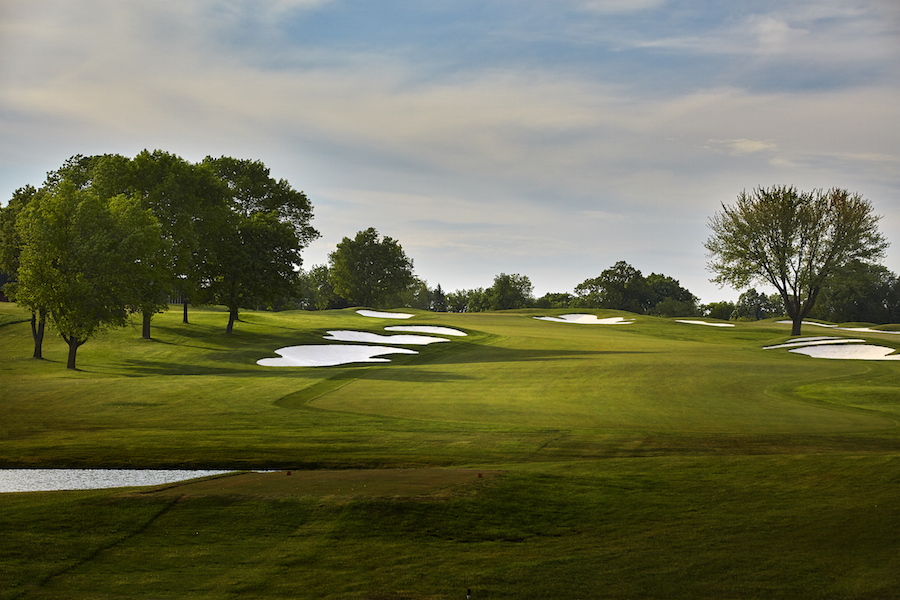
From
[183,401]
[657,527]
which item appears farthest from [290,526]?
[183,401]

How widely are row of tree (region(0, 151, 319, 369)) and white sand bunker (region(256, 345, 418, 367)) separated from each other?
7393 millimetres

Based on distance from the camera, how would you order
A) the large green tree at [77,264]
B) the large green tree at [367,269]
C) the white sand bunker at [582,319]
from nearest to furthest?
the large green tree at [77,264]
the white sand bunker at [582,319]
the large green tree at [367,269]

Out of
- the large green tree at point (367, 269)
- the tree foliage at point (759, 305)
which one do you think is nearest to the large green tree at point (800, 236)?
the large green tree at point (367, 269)

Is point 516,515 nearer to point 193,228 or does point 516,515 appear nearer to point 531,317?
point 193,228

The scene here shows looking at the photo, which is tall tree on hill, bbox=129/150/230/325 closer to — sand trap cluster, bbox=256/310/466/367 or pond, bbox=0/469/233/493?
sand trap cluster, bbox=256/310/466/367

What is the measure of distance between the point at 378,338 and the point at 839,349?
96.0 feet

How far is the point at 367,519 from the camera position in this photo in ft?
31.8

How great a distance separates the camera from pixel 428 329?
56.2 m

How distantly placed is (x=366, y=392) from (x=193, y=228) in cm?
2764

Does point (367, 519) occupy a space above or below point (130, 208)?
below

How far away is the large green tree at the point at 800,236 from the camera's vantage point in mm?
57188

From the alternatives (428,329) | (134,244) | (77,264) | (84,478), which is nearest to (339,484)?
(84,478)

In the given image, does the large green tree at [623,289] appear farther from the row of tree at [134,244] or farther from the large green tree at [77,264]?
the large green tree at [77,264]

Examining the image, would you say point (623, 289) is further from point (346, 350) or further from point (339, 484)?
point (339, 484)
